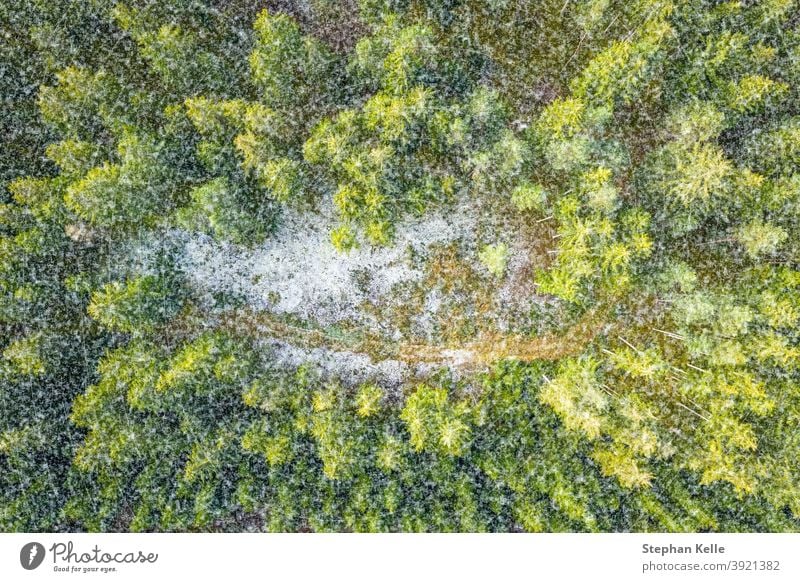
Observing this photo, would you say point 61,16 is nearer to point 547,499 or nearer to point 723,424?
point 547,499
